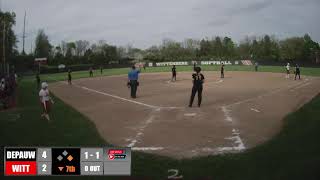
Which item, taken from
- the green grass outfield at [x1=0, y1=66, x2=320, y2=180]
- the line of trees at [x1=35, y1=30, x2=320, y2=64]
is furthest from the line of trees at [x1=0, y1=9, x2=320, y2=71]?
the green grass outfield at [x1=0, y1=66, x2=320, y2=180]

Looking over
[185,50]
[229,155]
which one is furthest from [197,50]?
[229,155]

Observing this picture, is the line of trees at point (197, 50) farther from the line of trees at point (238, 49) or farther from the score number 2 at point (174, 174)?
the score number 2 at point (174, 174)

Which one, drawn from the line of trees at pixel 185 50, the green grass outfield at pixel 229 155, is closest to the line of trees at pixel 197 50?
the line of trees at pixel 185 50
